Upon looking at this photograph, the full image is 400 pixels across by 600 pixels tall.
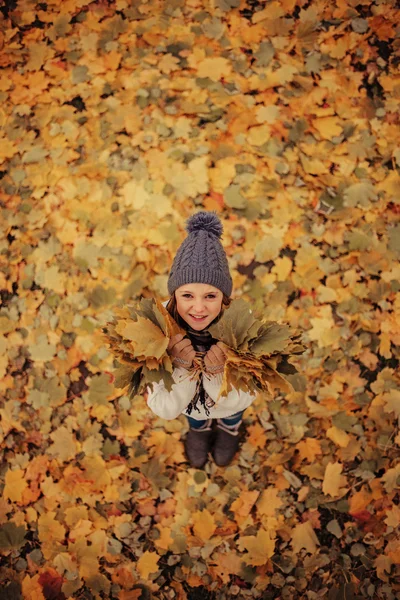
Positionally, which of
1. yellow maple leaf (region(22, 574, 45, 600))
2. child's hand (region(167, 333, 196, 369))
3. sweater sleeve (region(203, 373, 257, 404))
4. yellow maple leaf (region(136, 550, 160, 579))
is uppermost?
child's hand (region(167, 333, 196, 369))

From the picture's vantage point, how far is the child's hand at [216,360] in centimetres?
160

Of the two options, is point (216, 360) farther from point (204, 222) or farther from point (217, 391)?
point (204, 222)

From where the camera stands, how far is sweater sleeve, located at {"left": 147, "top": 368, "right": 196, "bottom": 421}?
1.66 metres

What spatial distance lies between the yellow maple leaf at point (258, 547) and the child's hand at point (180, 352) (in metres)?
1.38

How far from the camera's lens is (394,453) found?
250cm

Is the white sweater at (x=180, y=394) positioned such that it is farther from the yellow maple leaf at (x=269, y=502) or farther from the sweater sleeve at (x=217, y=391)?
the yellow maple leaf at (x=269, y=502)

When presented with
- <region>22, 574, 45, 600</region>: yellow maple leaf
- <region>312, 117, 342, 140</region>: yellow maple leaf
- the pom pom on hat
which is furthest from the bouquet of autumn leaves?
<region>312, 117, 342, 140</region>: yellow maple leaf

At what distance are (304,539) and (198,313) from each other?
1.62 metres

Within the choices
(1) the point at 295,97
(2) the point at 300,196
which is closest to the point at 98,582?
(2) the point at 300,196

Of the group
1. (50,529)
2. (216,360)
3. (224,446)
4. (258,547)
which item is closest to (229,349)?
(216,360)

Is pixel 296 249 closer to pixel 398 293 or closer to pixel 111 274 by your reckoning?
pixel 398 293

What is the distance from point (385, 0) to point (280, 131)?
1.32 m

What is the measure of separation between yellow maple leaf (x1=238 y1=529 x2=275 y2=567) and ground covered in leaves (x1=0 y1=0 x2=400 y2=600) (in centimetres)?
1

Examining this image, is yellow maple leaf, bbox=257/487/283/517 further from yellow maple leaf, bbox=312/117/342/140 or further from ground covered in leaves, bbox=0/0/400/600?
yellow maple leaf, bbox=312/117/342/140
